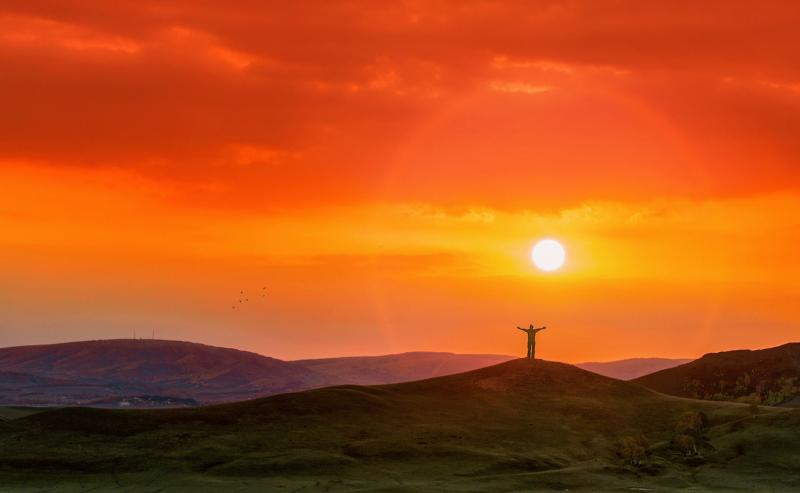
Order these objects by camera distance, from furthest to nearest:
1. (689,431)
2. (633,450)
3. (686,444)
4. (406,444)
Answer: (689,431) < (686,444) < (406,444) < (633,450)

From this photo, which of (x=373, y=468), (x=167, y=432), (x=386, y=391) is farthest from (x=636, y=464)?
(x=167, y=432)

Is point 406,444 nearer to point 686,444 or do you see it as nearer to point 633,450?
point 633,450

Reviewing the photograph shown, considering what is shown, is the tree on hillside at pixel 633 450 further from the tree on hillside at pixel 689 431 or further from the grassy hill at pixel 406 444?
the tree on hillside at pixel 689 431

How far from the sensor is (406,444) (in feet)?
350

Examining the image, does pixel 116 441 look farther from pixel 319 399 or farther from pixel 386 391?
pixel 386 391

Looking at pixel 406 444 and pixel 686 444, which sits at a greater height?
pixel 686 444

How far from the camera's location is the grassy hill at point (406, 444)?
94625mm

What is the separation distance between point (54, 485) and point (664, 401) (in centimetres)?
7446

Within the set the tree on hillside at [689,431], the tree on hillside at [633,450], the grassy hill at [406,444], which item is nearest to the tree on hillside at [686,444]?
the tree on hillside at [689,431]

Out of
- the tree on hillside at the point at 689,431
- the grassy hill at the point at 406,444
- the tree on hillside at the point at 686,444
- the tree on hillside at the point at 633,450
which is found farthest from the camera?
the tree on hillside at the point at 689,431

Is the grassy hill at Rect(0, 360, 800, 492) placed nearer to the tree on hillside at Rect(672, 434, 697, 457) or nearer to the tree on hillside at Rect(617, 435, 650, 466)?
the tree on hillside at Rect(617, 435, 650, 466)

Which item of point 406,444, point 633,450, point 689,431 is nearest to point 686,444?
point 689,431

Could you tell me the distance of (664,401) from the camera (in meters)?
130

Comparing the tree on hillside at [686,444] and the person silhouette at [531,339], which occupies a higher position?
the person silhouette at [531,339]
